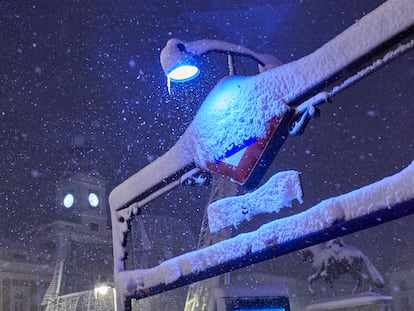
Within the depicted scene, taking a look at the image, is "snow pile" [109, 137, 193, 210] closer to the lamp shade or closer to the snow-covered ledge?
the lamp shade

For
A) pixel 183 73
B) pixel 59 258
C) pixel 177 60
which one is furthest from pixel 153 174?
pixel 59 258

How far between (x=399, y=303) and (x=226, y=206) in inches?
2428

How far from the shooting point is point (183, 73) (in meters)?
3.98

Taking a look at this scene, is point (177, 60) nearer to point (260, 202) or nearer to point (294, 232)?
point (260, 202)

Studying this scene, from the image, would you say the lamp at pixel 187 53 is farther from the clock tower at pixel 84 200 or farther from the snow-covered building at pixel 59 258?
the clock tower at pixel 84 200

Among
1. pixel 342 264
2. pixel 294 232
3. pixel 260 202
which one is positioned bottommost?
pixel 294 232

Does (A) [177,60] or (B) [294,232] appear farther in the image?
(A) [177,60]

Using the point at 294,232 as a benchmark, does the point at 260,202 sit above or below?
above

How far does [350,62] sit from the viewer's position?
9.45 feet

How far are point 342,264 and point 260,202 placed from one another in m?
9.06

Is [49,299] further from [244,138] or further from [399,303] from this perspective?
[399,303]

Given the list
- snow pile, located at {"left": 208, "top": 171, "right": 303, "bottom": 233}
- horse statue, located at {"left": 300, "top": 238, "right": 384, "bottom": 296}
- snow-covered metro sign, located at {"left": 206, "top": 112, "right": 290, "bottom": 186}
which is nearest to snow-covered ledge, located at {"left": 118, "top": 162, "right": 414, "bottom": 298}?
snow pile, located at {"left": 208, "top": 171, "right": 303, "bottom": 233}

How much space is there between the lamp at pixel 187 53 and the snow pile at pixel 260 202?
1007 mm

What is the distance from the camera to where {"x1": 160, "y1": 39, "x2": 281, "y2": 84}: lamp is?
12.6 ft
